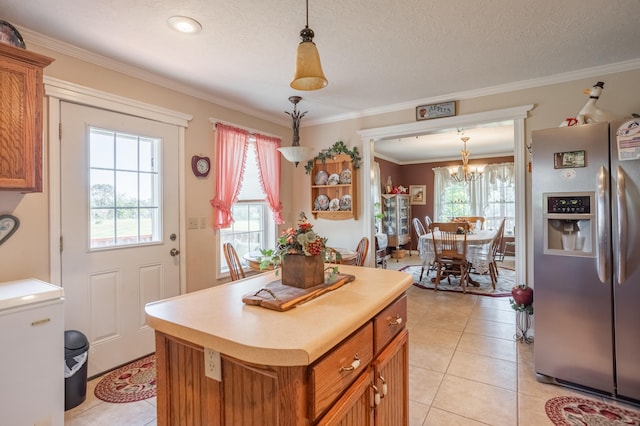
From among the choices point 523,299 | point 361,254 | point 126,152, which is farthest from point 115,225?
point 523,299

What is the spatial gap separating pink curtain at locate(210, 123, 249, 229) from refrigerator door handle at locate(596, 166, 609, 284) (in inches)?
125

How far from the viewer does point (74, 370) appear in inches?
80.7

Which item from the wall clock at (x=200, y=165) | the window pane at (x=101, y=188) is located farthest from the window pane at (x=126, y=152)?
the wall clock at (x=200, y=165)

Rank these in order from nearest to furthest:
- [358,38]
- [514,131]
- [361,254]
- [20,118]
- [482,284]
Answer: [20,118]
[358,38]
[514,131]
[361,254]
[482,284]

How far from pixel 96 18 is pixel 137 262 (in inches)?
71.6

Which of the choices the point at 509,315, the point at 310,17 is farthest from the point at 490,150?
the point at 310,17

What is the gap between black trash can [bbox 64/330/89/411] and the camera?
79.6 inches

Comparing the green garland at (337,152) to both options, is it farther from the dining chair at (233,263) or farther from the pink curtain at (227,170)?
the dining chair at (233,263)

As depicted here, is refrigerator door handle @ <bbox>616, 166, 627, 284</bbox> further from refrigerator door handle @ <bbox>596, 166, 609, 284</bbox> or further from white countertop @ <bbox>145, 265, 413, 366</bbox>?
white countertop @ <bbox>145, 265, 413, 366</bbox>

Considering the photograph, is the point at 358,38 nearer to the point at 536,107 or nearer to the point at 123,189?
the point at 536,107

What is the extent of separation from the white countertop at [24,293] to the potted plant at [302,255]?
1.41 meters

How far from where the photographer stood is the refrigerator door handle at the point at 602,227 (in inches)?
79.8

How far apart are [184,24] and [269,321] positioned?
1979mm

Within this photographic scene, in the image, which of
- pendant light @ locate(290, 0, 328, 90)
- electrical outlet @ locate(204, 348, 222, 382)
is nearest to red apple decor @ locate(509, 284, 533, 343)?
pendant light @ locate(290, 0, 328, 90)
